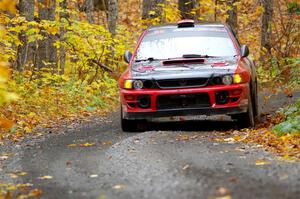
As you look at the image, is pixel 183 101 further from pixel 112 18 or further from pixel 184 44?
→ pixel 112 18

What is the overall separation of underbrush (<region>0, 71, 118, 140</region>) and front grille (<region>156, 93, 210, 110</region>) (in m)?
2.52

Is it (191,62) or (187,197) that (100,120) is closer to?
(191,62)

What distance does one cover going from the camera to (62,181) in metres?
6.21

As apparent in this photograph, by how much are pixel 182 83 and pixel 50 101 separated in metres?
5.61

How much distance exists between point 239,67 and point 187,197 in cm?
476

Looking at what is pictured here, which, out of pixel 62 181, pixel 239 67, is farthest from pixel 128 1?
pixel 62 181

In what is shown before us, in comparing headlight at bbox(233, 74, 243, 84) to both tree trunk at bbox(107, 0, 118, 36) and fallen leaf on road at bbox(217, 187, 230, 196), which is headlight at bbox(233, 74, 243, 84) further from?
tree trunk at bbox(107, 0, 118, 36)

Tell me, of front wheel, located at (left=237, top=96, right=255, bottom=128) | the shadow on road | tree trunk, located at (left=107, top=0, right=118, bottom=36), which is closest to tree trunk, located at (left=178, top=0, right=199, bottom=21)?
tree trunk, located at (left=107, top=0, right=118, bottom=36)

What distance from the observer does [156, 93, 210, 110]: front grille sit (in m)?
9.34


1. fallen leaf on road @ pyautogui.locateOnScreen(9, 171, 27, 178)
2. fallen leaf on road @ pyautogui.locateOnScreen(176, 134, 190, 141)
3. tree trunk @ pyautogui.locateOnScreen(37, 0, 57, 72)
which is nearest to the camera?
fallen leaf on road @ pyautogui.locateOnScreen(9, 171, 27, 178)

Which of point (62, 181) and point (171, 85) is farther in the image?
point (171, 85)

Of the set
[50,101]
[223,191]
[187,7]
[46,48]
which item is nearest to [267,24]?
[187,7]

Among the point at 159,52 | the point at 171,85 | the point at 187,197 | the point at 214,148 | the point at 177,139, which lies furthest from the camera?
the point at 159,52

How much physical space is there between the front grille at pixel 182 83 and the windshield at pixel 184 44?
1.07 m
